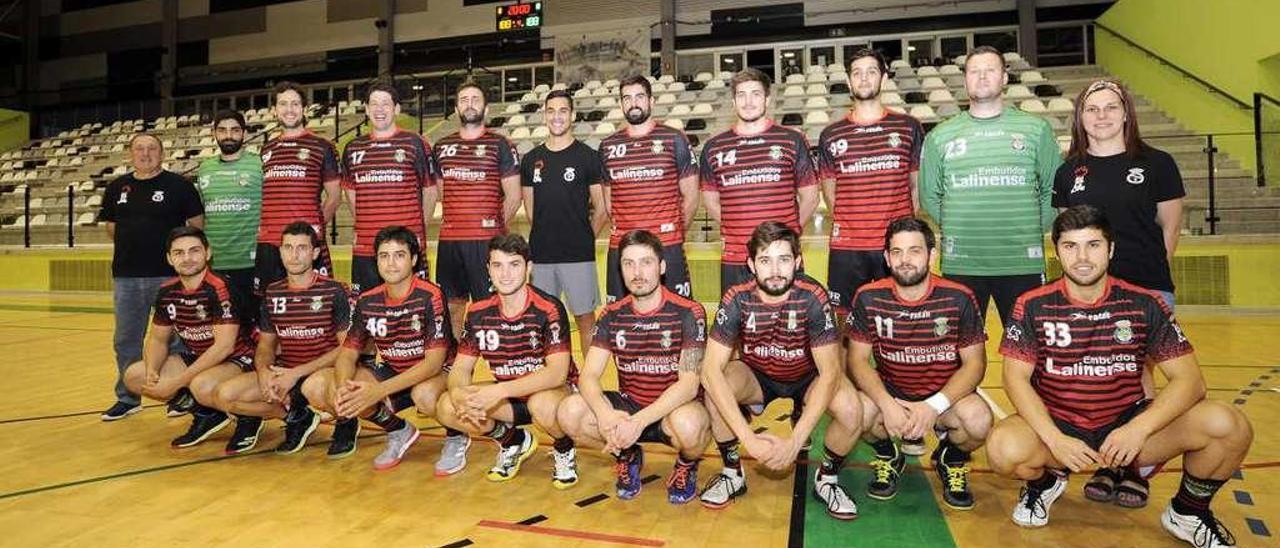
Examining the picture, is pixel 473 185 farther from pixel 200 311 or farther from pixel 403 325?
pixel 200 311

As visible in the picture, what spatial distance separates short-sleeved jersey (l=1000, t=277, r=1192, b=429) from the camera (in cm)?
291

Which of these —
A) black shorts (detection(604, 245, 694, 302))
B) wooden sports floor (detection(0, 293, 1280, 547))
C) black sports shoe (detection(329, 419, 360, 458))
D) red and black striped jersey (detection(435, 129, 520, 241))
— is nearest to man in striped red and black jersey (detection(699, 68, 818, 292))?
black shorts (detection(604, 245, 694, 302))

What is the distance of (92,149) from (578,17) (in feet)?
47.0

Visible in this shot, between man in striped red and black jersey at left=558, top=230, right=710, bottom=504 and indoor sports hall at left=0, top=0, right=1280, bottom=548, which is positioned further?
man in striped red and black jersey at left=558, top=230, right=710, bottom=504

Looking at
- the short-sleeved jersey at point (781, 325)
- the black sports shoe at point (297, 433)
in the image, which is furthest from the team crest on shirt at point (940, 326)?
the black sports shoe at point (297, 433)

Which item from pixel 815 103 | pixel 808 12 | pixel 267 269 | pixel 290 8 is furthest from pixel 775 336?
pixel 290 8

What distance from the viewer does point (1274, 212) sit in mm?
10031

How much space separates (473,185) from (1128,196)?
353 centimetres

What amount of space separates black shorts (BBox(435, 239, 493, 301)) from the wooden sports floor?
2.88ft

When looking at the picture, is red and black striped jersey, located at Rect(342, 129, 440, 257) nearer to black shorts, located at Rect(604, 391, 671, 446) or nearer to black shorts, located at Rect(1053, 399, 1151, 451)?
black shorts, located at Rect(604, 391, 671, 446)

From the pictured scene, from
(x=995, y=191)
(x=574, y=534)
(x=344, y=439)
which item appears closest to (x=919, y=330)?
(x=995, y=191)

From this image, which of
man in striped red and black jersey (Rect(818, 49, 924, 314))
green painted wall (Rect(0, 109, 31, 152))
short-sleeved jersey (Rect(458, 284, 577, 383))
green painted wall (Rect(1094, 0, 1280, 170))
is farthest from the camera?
green painted wall (Rect(0, 109, 31, 152))

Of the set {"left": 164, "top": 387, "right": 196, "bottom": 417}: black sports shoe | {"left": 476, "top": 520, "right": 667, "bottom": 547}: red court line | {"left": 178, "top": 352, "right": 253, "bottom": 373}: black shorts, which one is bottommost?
{"left": 476, "top": 520, "right": 667, "bottom": 547}: red court line

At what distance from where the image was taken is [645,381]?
3570 mm
